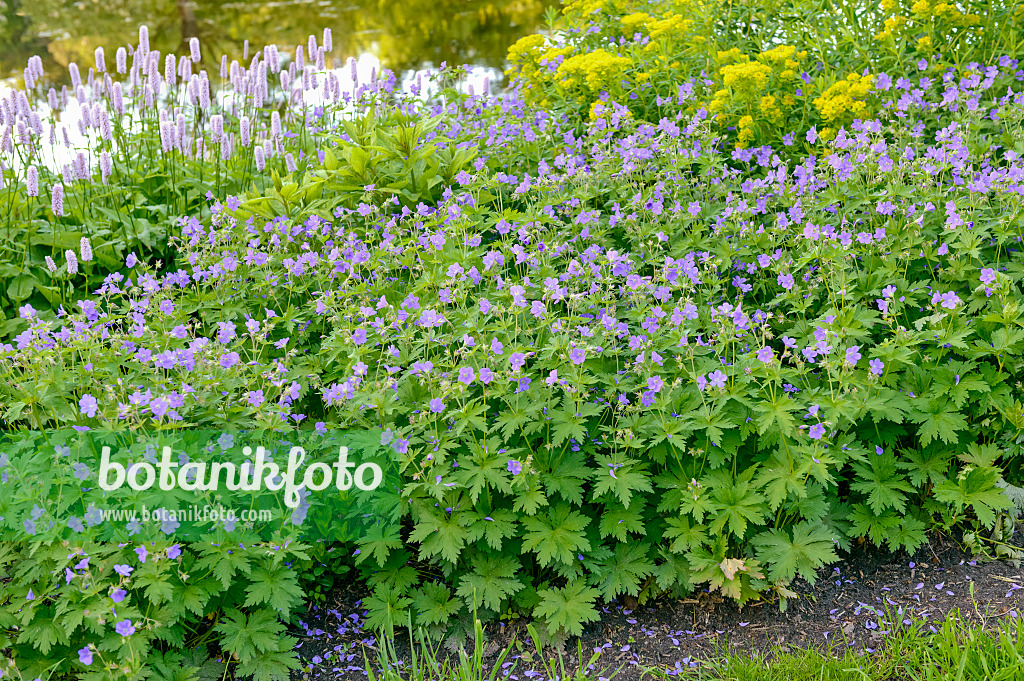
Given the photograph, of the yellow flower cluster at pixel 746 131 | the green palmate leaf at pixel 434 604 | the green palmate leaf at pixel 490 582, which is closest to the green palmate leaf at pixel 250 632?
the green palmate leaf at pixel 434 604

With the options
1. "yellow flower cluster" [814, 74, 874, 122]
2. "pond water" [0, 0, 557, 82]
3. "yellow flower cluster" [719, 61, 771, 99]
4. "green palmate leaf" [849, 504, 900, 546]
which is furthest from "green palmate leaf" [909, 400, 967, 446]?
"pond water" [0, 0, 557, 82]

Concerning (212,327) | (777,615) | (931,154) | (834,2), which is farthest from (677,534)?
(834,2)

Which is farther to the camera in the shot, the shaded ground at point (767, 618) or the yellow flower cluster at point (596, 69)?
the yellow flower cluster at point (596, 69)

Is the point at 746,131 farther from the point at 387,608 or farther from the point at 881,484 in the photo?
the point at 387,608

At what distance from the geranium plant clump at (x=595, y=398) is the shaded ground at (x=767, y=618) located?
11 centimetres

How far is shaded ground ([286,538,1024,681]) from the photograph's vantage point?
9.46 feet

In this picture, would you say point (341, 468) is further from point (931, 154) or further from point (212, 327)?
point (931, 154)

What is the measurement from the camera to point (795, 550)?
2938 millimetres

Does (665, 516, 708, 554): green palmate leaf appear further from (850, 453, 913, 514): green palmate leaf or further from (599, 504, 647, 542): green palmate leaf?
(850, 453, 913, 514): green palmate leaf

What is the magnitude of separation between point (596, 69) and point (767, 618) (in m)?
3.25

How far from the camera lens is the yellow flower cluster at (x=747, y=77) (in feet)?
14.8

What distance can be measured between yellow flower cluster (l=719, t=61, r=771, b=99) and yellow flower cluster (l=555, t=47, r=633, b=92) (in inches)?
26.0

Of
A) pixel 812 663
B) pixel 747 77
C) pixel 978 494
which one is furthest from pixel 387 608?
pixel 747 77

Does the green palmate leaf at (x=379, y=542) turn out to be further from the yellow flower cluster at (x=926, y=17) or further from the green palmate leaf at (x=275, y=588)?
the yellow flower cluster at (x=926, y=17)
